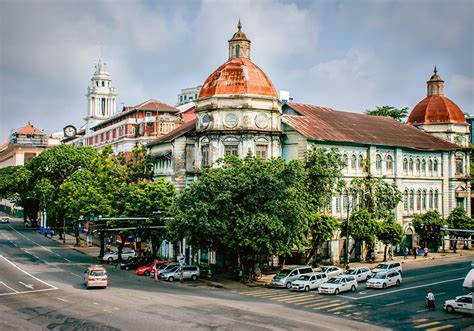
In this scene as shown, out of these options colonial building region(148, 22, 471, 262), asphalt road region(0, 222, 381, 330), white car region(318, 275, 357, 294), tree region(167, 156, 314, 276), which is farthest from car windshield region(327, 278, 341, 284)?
colonial building region(148, 22, 471, 262)

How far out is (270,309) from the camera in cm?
3903

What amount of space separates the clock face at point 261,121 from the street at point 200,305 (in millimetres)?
17452

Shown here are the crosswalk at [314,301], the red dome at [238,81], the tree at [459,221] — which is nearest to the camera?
the crosswalk at [314,301]

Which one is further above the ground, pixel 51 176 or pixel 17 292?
pixel 51 176

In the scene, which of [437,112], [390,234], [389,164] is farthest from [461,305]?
[437,112]

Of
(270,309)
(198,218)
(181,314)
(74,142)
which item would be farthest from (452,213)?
(74,142)

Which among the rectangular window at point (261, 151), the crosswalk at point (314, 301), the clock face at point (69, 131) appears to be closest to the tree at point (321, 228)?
the rectangular window at point (261, 151)

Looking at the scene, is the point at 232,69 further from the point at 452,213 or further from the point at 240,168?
the point at 452,213

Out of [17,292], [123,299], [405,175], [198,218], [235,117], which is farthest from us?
→ [405,175]

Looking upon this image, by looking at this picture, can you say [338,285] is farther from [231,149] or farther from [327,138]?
[327,138]

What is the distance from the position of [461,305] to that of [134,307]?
21310mm

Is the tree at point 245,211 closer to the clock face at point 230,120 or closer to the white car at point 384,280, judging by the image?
the white car at point 384,280

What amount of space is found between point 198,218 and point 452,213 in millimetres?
43142

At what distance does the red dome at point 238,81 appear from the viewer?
6144 cm
